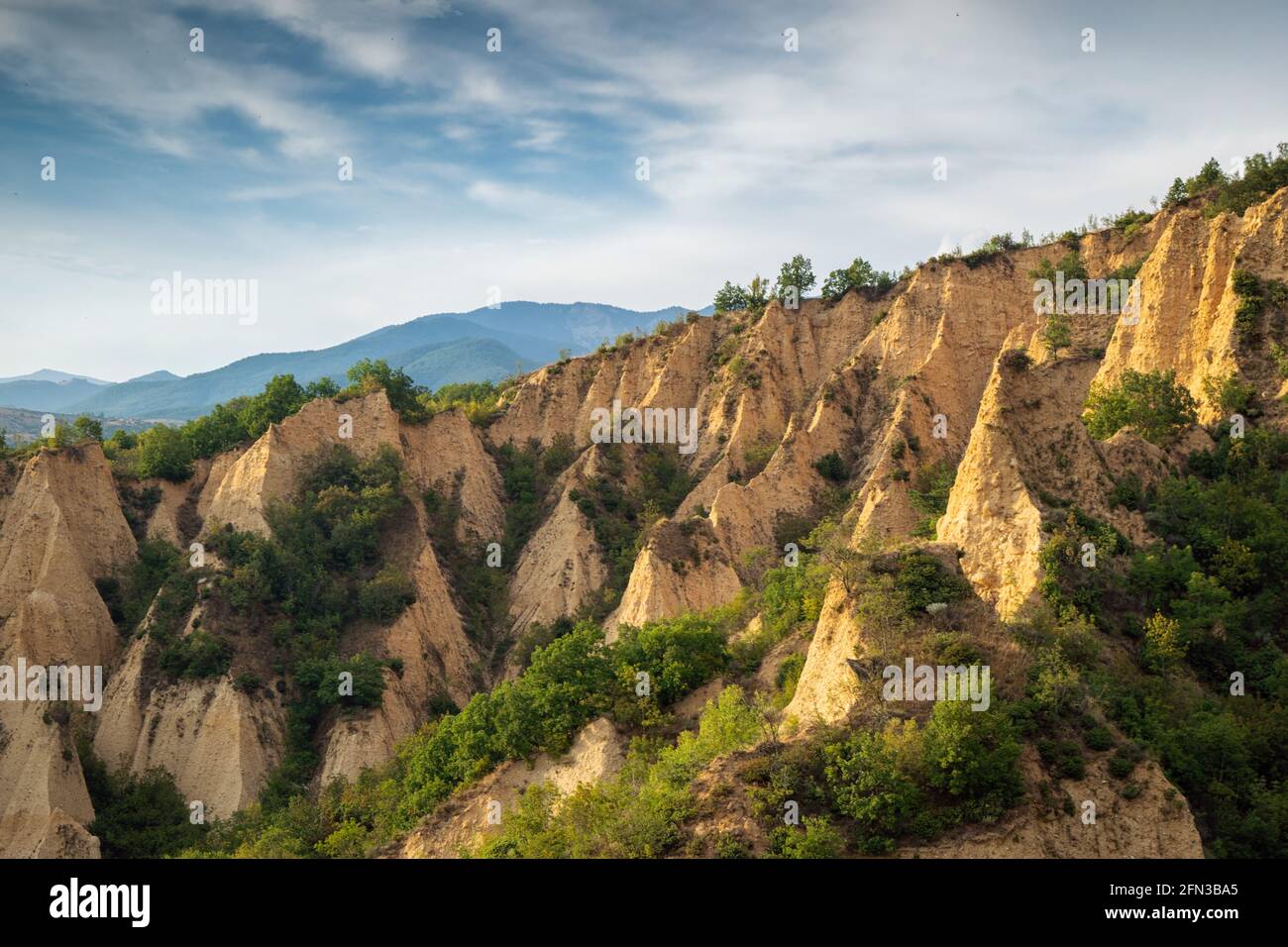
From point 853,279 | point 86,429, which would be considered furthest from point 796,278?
point 86,429

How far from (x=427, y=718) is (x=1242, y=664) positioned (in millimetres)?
28474

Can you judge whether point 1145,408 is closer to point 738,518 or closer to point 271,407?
point 738,518

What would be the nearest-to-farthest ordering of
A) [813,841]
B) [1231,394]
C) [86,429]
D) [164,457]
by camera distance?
[813,841], [1231,394], [164,457], [86,429]

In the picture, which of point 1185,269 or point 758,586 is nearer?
point 1185,269

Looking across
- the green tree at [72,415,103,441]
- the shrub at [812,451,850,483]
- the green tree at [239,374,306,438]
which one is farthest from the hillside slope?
the green tree at [72,415,103,441]

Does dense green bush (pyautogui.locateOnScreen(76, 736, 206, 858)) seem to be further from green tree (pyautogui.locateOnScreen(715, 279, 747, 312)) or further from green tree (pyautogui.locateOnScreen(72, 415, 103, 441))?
green tree (pyautogui.locateOnScreen(715, 279, 747, 312))

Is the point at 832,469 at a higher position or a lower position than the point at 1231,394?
lower

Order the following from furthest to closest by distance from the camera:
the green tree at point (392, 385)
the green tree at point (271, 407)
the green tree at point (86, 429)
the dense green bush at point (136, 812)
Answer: the green tree at point (392, 385), the green tree at point (271, 407), the green tree at point (86, 429), the dense green bush at point (136, 812)

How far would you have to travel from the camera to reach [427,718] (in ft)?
134

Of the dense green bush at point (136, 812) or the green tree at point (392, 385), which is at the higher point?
the green tree at point (392, 385)

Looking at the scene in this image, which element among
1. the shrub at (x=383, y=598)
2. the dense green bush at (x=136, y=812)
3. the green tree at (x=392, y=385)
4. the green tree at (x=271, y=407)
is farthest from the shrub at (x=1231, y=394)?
the green tree at (x=271, y=407)

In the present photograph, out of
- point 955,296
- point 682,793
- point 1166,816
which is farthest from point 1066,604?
point 955,296

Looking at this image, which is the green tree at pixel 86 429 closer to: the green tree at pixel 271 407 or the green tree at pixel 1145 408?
the green tree at pixel 271 407
